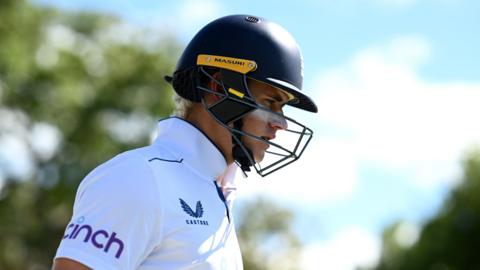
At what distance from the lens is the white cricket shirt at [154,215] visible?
3.84m

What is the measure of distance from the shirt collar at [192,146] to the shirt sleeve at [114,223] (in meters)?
0.57

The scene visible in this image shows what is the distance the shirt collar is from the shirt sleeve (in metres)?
0.57

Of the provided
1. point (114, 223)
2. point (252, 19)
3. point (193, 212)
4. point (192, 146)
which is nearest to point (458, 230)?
point (252, 19)

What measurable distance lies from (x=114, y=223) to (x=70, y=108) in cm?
4229

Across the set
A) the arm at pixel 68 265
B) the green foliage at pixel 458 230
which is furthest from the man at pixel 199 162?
the green foliage at pixel 458 230

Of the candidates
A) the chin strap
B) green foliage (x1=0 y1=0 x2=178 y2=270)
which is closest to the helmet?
the chin strap

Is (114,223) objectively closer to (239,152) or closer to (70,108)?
(239,152)

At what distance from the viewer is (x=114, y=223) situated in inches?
152

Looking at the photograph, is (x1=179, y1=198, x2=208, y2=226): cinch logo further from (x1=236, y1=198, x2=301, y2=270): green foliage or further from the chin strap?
(x1=236, y1=198, x2=301, y2=270): green foliage

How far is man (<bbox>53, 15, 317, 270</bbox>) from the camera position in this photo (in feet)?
12.7

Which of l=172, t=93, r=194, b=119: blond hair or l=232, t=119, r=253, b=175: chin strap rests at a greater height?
l=172, t=93, r=194, b=119: blond hair

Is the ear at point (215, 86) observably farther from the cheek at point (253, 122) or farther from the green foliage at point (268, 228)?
the green foliage at point (268, 228)

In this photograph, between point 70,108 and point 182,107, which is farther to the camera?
point 70,108

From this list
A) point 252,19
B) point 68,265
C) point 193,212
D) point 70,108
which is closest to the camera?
point 68,265
